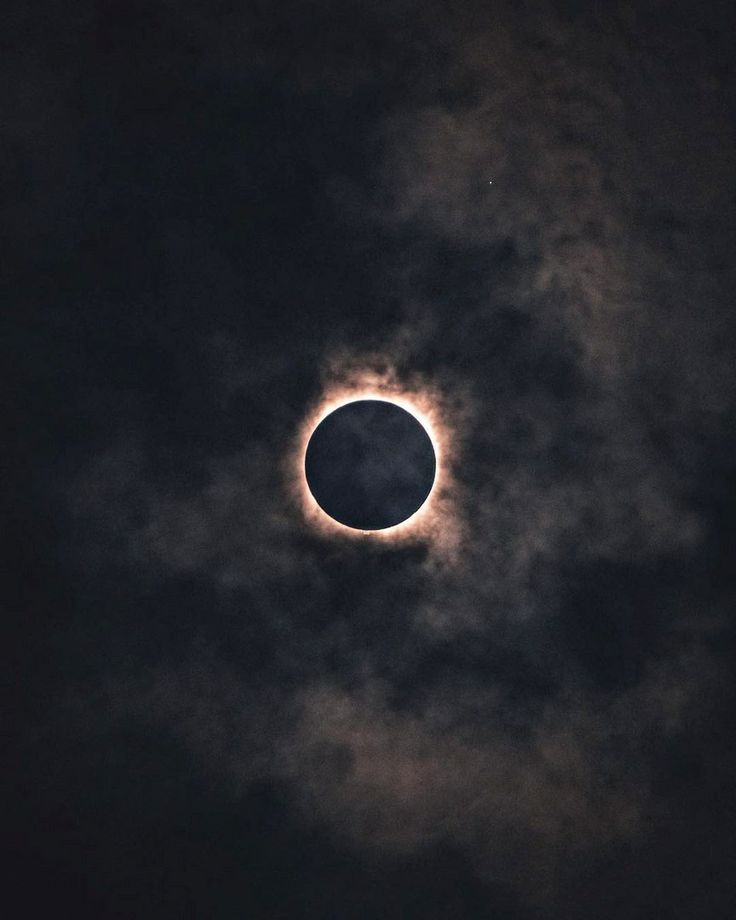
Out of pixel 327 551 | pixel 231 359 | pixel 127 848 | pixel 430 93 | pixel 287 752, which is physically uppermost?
pixel 430 93

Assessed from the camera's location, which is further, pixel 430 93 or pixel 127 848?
pixel 127 848

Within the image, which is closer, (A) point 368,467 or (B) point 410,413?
(A) point 368,467

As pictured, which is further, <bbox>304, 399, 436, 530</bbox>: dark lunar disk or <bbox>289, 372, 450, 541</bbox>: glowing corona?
<bbox>289, 372, 450, 541</bbox>: glowing corona

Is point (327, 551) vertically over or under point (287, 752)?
over

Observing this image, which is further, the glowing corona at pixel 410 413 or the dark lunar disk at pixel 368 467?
the glowing corona at pixel 410 413

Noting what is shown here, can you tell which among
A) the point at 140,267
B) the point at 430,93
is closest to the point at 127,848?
the point at 140,267

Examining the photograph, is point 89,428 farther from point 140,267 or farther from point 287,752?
point 287,752

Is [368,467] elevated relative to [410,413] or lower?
lower
